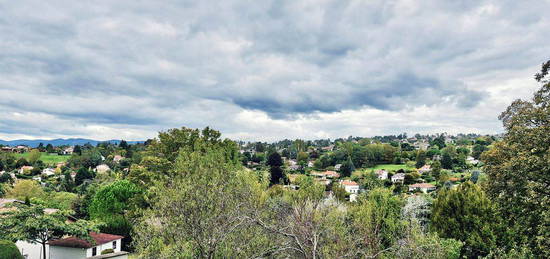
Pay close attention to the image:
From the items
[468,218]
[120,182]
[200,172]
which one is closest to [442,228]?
[468,218]

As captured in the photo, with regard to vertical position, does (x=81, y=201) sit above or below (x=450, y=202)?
below

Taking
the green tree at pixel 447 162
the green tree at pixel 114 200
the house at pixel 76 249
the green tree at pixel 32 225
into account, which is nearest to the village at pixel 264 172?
the house at pixel 76 249

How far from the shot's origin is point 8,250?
18.3 metres

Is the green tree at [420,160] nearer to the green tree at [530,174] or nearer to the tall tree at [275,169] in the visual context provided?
the tall tree at [275,169]

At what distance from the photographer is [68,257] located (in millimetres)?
22422

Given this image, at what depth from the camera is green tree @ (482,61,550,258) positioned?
37.2 feet

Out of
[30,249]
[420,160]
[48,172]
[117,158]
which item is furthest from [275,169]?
[117,158]

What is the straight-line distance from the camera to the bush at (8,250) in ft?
59.0

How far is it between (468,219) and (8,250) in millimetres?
23929

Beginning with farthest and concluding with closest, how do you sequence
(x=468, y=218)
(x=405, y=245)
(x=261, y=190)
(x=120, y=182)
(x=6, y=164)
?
1. (x=6, y=164)
2. (x=120, y=182)
3. (x=468, y=218)
4. (x=261, y=190)
5. (x=405, y=245)

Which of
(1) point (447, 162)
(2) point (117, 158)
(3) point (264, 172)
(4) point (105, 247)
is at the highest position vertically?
(3) point (264, 172)

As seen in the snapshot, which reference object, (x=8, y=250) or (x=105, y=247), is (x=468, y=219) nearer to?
(x=105, y=247)

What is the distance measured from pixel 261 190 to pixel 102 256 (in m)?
16.7

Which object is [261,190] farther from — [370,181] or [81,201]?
[81,201]
